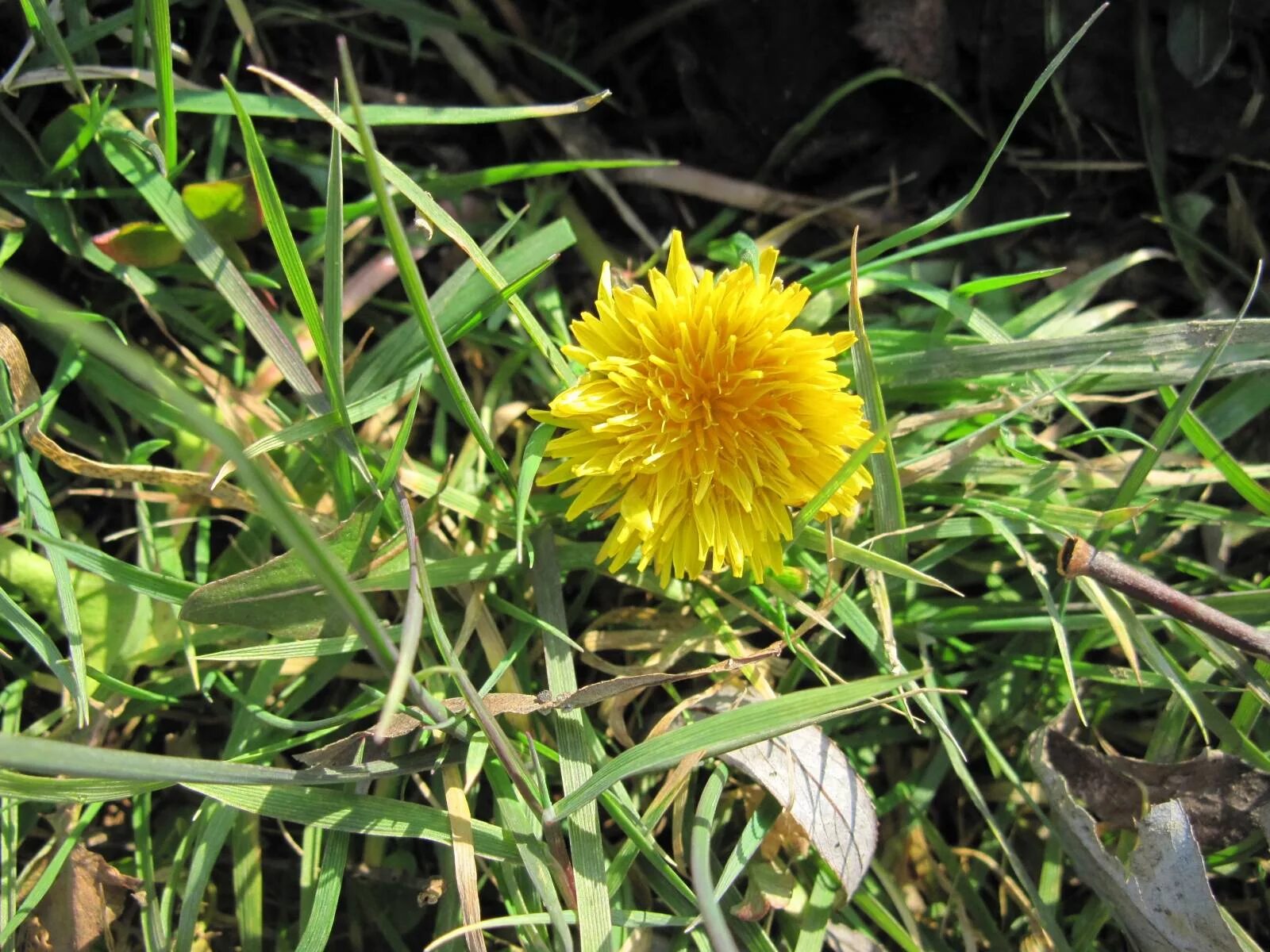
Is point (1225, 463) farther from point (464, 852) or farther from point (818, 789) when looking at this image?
point (464, 852)

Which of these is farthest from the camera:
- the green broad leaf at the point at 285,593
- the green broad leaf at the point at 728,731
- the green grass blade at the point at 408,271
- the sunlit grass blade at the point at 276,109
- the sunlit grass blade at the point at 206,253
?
the sunlit grass blade at the point at 276,109

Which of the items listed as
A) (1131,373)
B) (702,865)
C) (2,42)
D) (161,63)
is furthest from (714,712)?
(2,42)

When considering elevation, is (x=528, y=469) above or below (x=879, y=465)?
above

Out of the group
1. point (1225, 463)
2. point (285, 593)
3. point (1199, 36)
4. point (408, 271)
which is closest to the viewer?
point (408, 271)

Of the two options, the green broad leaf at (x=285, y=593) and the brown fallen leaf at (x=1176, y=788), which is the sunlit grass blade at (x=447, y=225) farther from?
the brown fallen leaf at (x=1176, y=788)

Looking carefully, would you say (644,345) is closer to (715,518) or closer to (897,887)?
(715,518)

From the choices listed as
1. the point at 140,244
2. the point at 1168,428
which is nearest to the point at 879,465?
the point at 1168,428

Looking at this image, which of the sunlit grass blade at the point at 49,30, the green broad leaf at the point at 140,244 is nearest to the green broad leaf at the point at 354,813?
the green broad leaf at the point at 140,244
